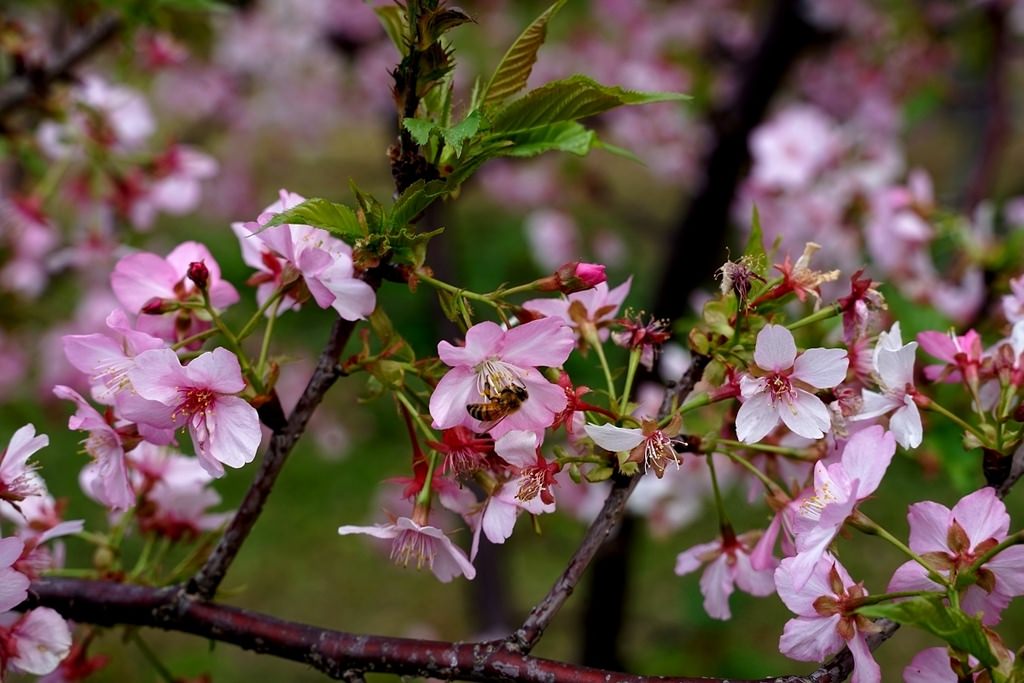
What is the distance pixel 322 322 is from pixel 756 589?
198 inches

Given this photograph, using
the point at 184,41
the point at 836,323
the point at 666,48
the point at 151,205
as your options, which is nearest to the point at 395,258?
the point at 836,323

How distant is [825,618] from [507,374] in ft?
1.00

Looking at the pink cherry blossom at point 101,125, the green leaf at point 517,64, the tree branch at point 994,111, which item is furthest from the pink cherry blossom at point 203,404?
the tree branch at point 994,111

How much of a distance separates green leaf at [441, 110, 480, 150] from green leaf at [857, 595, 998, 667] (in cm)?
45

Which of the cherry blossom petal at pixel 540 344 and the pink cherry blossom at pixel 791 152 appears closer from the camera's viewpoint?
the cherry blossom petal at pixel 540 344

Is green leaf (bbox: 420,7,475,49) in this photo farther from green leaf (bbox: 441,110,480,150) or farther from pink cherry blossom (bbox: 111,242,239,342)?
pink cherry blossom (bbox: 111,242,239,342)

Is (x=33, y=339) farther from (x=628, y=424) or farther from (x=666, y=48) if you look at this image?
(x=628, y=424)

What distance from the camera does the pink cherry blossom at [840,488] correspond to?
0.71 meters

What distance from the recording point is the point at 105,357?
0.80 meters

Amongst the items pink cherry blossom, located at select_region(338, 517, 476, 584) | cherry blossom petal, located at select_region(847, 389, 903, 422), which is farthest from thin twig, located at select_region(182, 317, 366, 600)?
cherry blossom petal, located at select_region(847, 389, 903, 422)

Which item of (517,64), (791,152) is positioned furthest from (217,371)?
(791,152)

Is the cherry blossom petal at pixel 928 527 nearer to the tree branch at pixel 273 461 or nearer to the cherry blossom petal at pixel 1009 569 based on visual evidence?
the cherry blossom petal at pixel 1009 569

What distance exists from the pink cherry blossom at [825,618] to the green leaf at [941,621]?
0.13 feet

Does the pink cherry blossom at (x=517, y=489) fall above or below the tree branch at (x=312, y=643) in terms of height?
above
